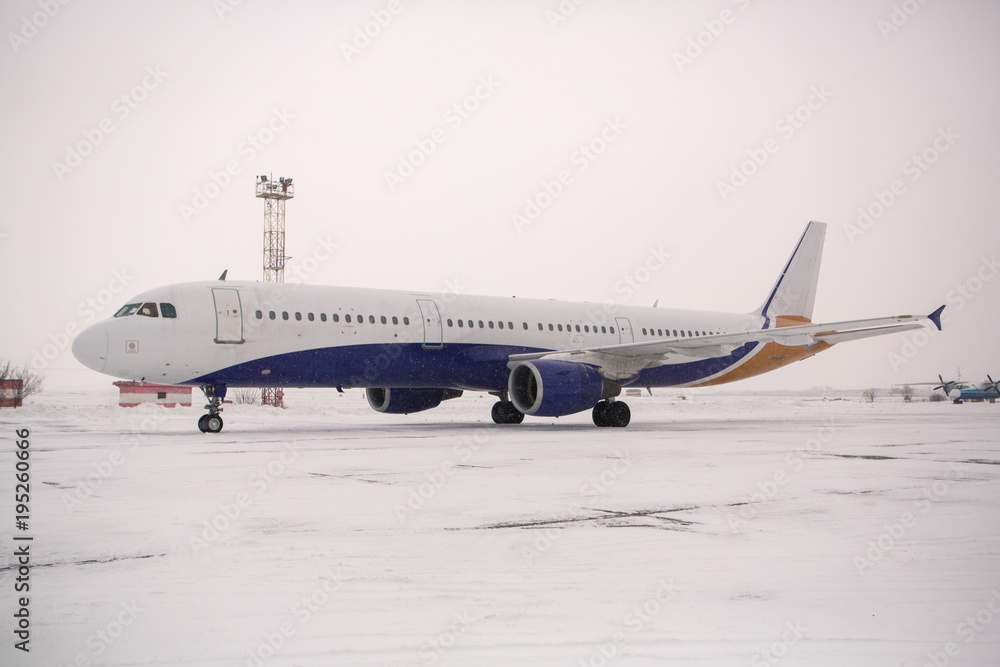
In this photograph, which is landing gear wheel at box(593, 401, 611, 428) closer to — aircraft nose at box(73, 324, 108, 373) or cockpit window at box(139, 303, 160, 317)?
cockpit window at box(139, 303, 160, 317)

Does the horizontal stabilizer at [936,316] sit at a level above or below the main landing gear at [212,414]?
above

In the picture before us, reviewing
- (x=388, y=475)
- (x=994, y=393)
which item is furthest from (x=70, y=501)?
(x=994, y=393)

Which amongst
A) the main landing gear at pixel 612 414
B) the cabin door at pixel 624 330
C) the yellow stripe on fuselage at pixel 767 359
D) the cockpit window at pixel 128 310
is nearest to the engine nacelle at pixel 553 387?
the main landing gear at pixel 612 414

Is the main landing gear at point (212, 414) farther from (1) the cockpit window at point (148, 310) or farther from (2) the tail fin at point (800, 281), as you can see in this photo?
(2) the tail fin at point (800, 281)

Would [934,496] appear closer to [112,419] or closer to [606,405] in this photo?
[606,405]

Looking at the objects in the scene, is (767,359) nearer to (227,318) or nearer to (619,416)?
(619,416)

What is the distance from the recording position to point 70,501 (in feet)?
23.3

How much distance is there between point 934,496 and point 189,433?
537 inches

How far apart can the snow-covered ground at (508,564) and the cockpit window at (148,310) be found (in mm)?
6048

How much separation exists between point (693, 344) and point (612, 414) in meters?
2.92

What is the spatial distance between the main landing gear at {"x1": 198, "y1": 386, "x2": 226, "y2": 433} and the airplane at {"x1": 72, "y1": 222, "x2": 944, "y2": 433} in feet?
0.09

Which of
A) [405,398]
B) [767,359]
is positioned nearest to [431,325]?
[405,398]

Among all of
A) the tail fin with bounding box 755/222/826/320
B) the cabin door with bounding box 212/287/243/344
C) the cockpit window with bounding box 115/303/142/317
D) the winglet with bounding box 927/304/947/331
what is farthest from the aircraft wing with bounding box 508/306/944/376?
the cockpit window with bounding box 115/303/142/317

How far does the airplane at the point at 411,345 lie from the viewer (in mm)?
15820
